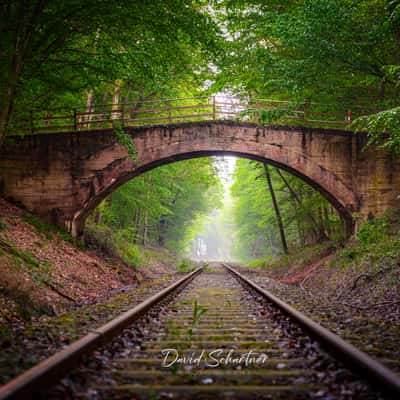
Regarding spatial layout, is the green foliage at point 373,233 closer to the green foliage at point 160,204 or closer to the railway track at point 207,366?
the railway track at point 207,366

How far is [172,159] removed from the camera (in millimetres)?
15492

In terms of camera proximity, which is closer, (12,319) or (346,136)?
(12,319)

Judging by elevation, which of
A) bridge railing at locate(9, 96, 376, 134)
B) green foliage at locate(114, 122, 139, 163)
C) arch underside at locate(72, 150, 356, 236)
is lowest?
arch underside at locate(72, 150, 356, 236)

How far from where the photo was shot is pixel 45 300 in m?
6.83

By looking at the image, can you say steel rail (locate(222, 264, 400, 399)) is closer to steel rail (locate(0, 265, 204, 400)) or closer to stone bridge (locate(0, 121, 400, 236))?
steel rail (locate(0, 265, 204, 400))

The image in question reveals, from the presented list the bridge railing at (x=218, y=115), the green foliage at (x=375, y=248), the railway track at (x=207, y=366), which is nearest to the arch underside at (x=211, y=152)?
the green foliage at (x=375, y=248)

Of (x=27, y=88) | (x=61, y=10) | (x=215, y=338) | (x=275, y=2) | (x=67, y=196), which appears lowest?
(x=215, y=338)

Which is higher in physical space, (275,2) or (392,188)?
(275,2)

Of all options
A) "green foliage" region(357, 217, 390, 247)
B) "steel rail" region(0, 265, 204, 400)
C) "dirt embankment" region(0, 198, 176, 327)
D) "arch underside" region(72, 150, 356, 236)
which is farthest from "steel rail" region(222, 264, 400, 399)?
"arch underside" region(72, 150, 356, 236)

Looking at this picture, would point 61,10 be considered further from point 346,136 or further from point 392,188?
point 392,188

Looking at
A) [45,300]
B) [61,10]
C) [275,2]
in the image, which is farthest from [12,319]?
[275,2]

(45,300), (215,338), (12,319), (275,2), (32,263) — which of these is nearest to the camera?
(215,338)

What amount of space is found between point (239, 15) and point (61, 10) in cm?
876
